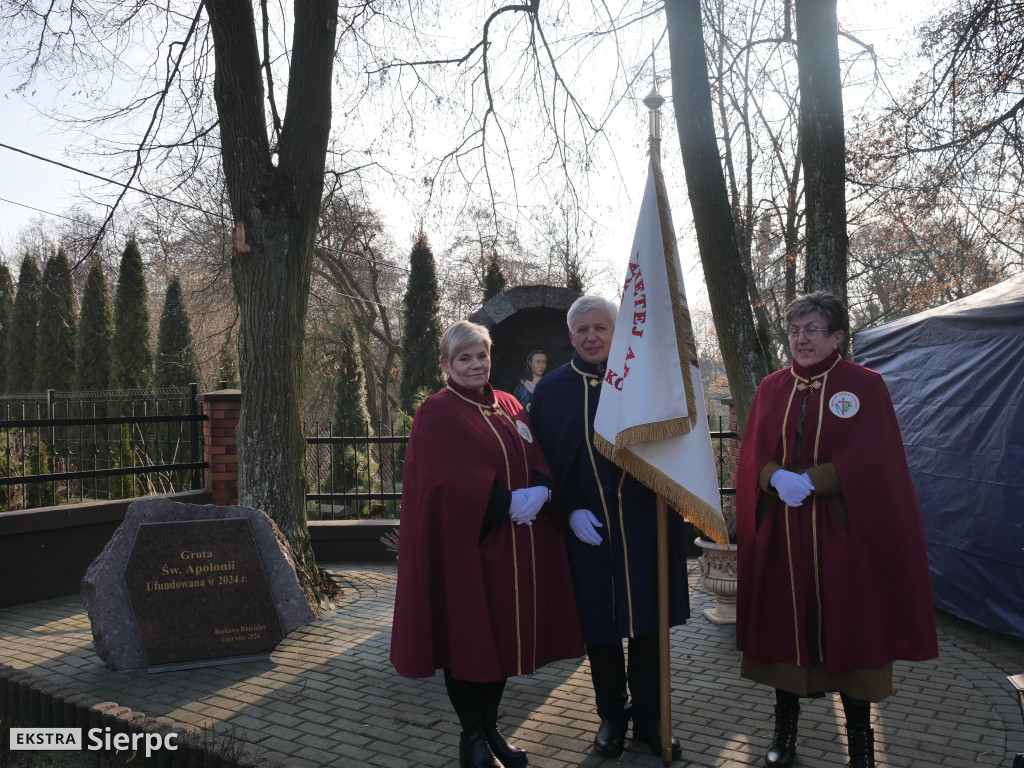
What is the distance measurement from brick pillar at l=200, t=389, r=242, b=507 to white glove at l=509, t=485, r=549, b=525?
5.09 metres

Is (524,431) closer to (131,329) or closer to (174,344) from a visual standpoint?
(174,344)

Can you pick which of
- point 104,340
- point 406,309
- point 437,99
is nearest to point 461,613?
point 437,99

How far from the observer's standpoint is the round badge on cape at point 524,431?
3.44 metres

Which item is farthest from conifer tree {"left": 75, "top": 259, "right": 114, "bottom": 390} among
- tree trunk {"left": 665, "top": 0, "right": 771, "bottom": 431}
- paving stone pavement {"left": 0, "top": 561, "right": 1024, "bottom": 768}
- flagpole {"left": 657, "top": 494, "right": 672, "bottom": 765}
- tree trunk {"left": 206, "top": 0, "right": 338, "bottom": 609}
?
flagpole {"left": 657, "top": 494, "right": 672, "bottom": 765}

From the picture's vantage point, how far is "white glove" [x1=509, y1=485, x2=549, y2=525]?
3211 mm

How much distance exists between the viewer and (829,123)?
6238 mm

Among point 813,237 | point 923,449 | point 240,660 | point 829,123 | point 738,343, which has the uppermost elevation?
point 829,123

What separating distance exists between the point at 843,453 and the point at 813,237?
3.47 meters

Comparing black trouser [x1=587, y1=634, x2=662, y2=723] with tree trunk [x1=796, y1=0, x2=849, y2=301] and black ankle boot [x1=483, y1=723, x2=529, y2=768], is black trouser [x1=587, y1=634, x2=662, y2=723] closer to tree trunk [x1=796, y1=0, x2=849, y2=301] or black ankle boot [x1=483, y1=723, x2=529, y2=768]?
black ankle boot [x1=483, y1=723, x2=529, y2=768]

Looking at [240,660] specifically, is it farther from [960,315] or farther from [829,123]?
[829,123]

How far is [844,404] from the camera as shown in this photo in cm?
324

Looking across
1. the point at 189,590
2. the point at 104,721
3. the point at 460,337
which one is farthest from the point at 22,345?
the point at 460,337

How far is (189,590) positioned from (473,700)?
230cm

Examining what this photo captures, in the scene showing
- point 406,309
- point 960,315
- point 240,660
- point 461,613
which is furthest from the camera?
point 406,309
